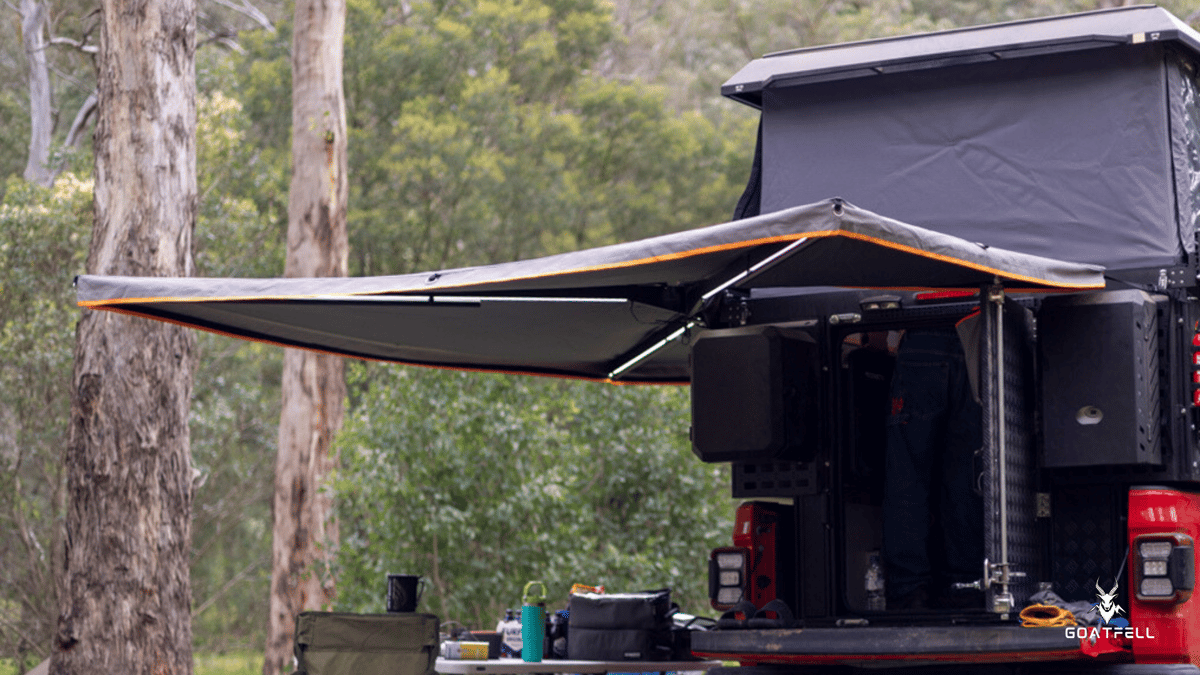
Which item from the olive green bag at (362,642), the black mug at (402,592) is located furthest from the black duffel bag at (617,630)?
the black mug at (402,592)

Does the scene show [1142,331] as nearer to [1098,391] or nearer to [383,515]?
[1098,391]

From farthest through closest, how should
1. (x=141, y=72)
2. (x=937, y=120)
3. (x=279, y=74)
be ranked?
(x=279, y=74), (x=141, y=72), (x=937, y=120)

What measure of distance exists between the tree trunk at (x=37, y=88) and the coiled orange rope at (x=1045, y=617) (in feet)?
64.7

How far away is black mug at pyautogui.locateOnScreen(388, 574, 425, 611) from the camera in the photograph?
6.17 m

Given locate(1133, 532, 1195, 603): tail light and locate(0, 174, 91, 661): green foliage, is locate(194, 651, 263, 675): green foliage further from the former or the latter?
locate(1133, 532, 1195, 603): tail light

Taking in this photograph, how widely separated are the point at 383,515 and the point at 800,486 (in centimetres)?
441

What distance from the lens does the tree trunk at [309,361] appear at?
448 inches

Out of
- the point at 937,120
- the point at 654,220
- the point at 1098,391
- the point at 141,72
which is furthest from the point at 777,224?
the point at 654,220

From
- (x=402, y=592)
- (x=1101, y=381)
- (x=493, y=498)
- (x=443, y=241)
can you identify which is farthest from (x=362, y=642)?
(x=443, y=241)

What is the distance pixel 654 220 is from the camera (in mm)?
21297

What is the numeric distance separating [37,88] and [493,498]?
16169 millimetres

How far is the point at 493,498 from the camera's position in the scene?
909 cm

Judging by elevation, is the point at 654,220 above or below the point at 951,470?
above

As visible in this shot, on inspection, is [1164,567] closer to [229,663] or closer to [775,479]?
[775,479]
